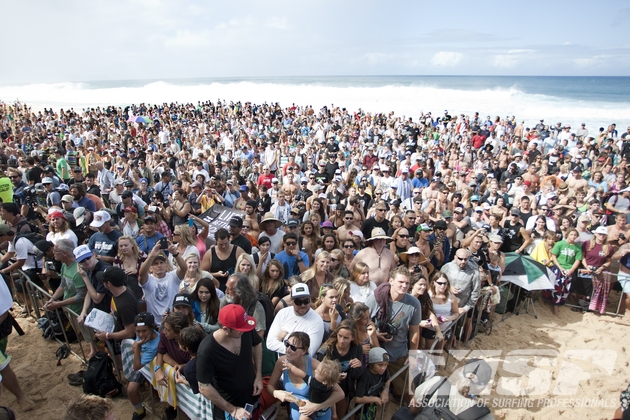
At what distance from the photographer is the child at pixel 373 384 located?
11.4 ft

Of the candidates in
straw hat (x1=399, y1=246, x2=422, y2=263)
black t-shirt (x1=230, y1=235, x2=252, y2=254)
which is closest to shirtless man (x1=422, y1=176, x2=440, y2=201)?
straw hat (x1=399, y1=246, x2=422, y2=263)

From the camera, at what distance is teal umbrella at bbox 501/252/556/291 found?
19.1 feet

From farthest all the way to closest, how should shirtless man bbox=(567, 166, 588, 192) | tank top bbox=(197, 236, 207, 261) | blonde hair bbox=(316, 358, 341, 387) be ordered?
shirtless man bbox=(567, 166, 588, 192) → tank top bbox=(197, 236, 207, 261) → blonde hair bbox=(316, 358, 341, 387)

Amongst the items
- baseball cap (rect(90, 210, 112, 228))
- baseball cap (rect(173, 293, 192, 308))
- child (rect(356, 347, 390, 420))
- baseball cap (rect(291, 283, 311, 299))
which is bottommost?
child (rect(356, 347, 390, 420))

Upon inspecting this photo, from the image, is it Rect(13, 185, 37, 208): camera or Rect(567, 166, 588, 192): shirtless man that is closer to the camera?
Rect(13, 185, 37, 208): camera

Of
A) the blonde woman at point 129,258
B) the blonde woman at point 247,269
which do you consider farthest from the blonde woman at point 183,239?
the blonde woman at point 247,269

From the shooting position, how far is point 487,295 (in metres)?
5.44

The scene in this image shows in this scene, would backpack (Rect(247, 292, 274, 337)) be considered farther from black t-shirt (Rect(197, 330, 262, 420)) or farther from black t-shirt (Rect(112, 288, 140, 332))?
black t-shirt (Rect(112, 288, 140, 332))

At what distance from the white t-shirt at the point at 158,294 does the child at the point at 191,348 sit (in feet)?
3.91

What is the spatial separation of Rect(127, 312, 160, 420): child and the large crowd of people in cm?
2

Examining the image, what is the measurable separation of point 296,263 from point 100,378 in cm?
267

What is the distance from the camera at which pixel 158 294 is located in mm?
4289

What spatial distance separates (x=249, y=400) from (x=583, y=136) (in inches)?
792

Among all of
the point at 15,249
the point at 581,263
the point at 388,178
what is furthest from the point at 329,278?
the point at 388,178
